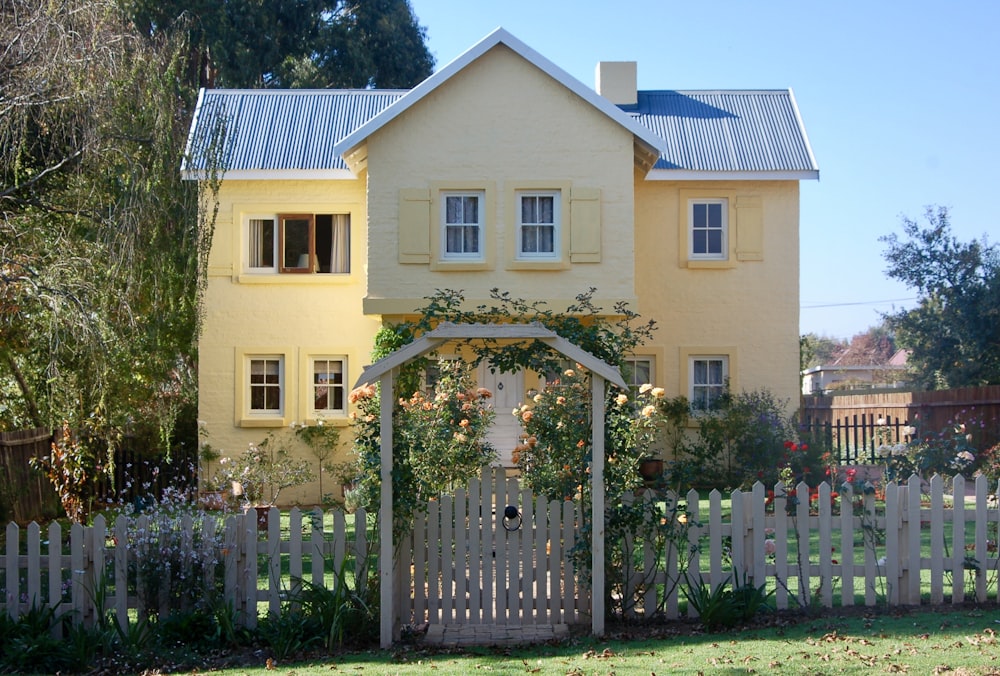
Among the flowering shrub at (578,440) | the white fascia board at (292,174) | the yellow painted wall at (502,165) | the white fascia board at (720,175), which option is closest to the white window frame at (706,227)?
the white fascia board at (720,175)

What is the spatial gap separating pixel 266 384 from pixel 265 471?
217 cm

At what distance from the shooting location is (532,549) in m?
9.47

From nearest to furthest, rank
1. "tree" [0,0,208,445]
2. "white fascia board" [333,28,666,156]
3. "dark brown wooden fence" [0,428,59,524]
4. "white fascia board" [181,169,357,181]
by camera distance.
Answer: "tree" [0,0,208,445] < "dark brown wooden fence" [0,428,59,524] < "white fascia board" [333,28,666,156] < "white fascia board" [181,169,357,181]

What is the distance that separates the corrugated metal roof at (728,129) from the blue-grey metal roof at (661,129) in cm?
2

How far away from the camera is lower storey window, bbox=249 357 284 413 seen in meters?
20.9

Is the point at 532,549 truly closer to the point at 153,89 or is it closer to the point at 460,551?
the point at 460,551

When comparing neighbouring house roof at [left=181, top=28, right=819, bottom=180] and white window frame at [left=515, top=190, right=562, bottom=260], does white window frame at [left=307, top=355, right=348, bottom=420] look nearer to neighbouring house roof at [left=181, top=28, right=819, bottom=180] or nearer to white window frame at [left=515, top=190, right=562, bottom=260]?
neighbouring house roof at [left=181, top=28, right=819, bottom=180]

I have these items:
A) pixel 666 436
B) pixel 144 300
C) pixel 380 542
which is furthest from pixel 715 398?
pixel 380 542

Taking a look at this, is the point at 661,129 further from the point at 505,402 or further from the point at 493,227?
the point at 505,402

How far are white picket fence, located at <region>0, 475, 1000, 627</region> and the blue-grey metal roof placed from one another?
11883mm

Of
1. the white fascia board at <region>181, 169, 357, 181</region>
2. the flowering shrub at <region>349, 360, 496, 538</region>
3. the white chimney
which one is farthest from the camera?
the white chimney

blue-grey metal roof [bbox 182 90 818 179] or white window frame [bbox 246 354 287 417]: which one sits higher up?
blue-grey metal roof [bbox 182 90 818 179]

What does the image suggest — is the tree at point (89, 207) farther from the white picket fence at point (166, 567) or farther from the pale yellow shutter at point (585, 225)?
the pale yellow shutter at point (585, 225)

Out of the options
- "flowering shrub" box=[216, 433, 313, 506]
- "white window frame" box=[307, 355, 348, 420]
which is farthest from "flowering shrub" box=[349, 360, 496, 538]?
"white window frame" box=[307, 355, 348, 420]
